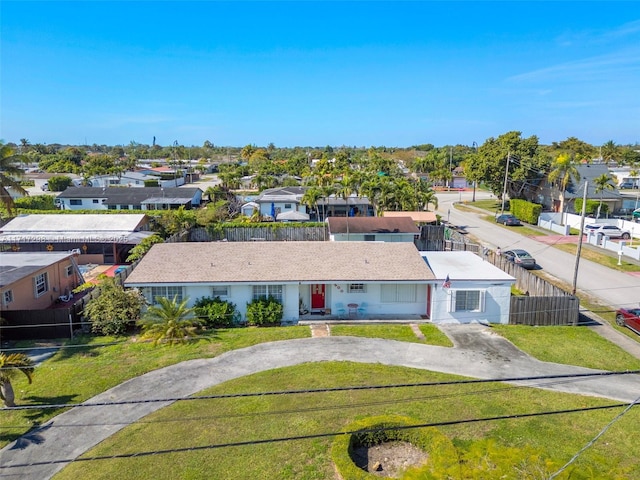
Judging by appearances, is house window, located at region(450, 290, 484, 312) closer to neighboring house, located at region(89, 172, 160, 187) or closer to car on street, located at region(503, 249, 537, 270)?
car on street, located at region(503, 249, 537, 270)

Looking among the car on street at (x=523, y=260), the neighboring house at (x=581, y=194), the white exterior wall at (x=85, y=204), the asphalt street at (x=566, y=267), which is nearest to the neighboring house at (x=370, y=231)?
the car on street at (x=523, y=260)

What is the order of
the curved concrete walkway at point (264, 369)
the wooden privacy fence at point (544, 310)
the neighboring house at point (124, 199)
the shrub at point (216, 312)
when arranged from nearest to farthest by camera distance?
the curved concrete walkway at point (264, 369) < the shrub at point (216, 312) < the wooden privacy fence at point (544, 310) < the neighboring house at point (124, 199)

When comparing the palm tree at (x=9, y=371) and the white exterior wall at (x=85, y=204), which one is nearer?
the palm tree at (x=9, y=371)

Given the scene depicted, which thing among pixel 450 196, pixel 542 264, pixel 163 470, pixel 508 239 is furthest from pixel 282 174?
pixel 163 470

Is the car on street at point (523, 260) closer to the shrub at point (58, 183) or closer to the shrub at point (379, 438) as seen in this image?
the shrub at point (379, 438)

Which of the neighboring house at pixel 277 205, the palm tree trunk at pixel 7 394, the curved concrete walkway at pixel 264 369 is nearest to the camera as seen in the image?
the curved concrete walkway at pixel 264 369

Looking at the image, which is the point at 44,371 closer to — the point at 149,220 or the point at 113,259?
the point at 113,259

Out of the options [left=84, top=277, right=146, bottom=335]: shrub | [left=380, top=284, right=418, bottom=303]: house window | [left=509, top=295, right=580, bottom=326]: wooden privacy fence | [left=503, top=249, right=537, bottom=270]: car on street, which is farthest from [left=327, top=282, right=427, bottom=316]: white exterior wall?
[left=503, top=249, right=537, bottom=270]: car on street

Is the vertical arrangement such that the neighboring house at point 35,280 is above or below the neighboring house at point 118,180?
below
